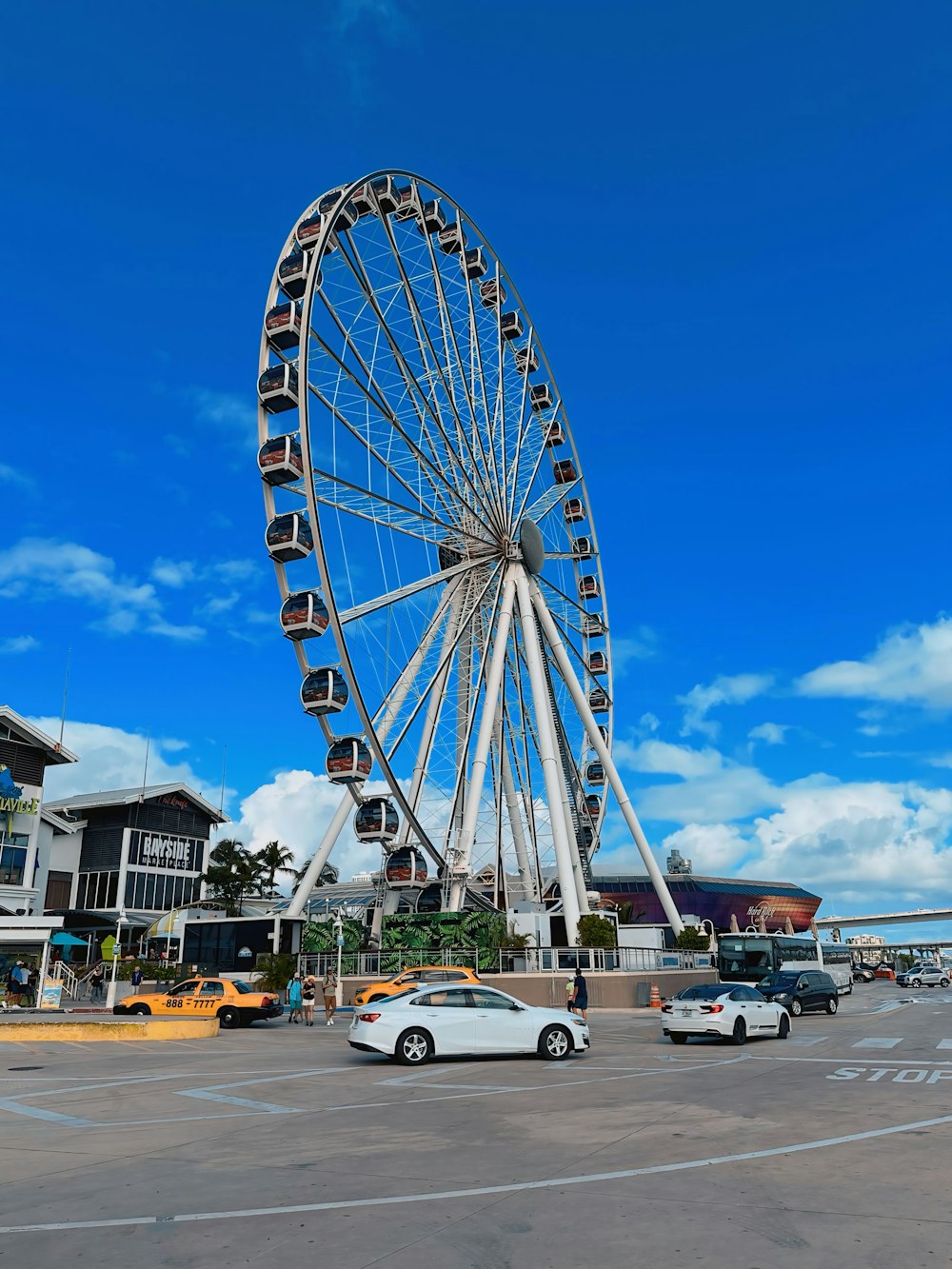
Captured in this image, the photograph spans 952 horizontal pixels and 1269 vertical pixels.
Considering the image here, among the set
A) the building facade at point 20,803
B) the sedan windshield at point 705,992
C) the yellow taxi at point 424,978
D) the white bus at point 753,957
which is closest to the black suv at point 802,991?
the white bus at point 753,957

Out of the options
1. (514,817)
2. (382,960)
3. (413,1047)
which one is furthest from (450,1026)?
(514,817)

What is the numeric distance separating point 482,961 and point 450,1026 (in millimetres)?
22251

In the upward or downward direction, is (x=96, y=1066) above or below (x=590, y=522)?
below

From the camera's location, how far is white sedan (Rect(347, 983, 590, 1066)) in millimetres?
18750

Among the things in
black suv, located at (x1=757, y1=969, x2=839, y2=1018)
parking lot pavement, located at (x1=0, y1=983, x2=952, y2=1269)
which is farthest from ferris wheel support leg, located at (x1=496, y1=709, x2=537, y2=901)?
parking lot pavement, located at (x1=0, y1=983, x2=952, y2=1269)

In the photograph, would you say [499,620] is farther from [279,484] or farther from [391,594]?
[279,484]

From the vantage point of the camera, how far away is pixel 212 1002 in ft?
105

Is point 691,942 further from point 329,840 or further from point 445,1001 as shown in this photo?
point 445,1001

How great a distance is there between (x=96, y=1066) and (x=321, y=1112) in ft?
29.2

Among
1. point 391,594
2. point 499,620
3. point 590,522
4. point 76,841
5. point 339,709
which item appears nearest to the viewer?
point 339,709

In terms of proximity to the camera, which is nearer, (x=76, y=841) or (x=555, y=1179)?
(x=555, y=1179)

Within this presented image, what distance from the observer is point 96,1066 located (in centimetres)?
2023

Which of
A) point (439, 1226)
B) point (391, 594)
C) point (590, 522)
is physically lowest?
point (439, 1226)

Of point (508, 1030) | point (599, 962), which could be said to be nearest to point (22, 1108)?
point (508, 1030)
